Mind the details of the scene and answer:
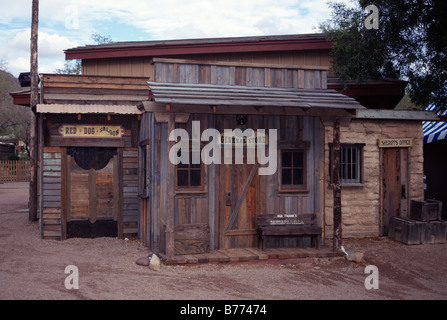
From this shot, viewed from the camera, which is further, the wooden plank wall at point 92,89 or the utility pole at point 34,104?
the utility pole at point 34,104

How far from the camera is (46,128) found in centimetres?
1166

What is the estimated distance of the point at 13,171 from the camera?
35438 millimetres

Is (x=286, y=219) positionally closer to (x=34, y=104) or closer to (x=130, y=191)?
(x=130, y=191)

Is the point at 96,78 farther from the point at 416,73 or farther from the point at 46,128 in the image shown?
the point at 416,73

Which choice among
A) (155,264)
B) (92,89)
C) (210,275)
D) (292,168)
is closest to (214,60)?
(92,89)

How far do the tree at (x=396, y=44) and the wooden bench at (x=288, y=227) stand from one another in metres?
5.82

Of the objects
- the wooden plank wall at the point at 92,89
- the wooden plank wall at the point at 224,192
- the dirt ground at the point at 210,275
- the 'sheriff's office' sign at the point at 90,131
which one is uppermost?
the wooden plank wall at the point at 92,89

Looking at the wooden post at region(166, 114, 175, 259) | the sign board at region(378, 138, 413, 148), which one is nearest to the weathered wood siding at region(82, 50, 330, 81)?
the sign board at region(378, 138, 413, 148)

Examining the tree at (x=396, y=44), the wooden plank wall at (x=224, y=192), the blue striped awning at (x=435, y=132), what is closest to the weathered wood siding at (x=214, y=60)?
the tree at (x=396, y=44)

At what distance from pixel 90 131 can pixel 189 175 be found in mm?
3543

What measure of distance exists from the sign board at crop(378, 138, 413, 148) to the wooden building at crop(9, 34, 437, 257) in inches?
1.1

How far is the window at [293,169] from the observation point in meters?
10.4

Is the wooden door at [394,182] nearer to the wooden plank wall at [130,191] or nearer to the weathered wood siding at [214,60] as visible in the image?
the weathered wood siding at [214,60]

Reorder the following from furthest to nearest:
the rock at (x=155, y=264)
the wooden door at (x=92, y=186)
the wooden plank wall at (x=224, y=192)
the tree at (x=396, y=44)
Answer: the tree at (x=396, y=44), the wooden door at (x=92, y=186), the wooden plank wall at (x=224, y=192), the rock at (x=155, y=264)
